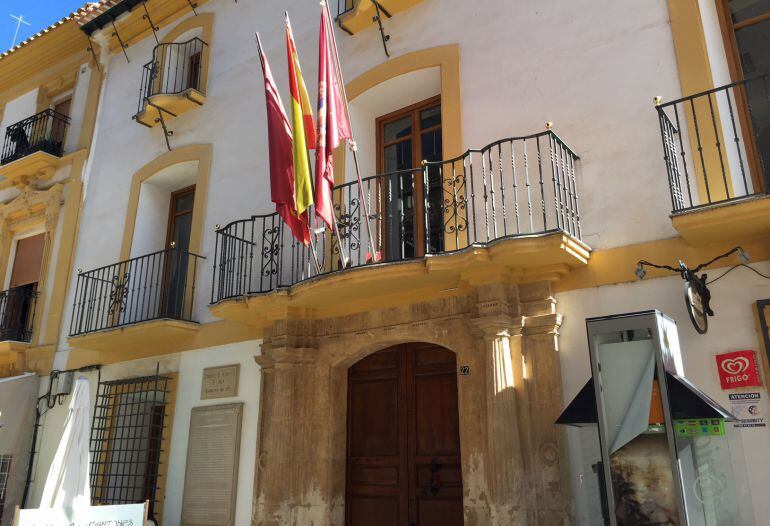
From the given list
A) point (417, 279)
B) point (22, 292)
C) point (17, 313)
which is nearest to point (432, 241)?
point (417, 279)

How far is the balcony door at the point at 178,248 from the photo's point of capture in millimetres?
9391

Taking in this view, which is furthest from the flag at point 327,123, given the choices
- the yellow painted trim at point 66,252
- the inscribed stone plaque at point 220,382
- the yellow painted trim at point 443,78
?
the yellow painted trim at point 66,252

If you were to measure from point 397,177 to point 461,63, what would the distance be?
1.46 meters

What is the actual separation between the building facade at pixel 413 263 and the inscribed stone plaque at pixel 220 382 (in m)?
0.03

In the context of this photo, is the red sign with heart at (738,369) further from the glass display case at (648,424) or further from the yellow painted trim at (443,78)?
the yellow painted trim at (443,78)

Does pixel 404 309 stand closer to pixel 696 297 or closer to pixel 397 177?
pixel 397 177

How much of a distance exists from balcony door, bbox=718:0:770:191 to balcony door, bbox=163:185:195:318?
655 cm

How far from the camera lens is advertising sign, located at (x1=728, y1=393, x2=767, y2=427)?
491 centimetres

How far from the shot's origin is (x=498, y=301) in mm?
6016

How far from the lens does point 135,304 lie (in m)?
9.64

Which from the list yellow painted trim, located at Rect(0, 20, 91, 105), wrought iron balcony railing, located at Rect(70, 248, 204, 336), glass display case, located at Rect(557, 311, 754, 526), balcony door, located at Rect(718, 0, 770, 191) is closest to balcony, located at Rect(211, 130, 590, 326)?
wrought iron balcony railing, located at Rect(70, 248, 204, 336)

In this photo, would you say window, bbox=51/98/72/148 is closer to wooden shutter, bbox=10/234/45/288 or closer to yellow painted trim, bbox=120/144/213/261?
wooden shutter, bbox=10/234/45/288

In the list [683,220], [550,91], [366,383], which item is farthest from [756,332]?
[366,383]

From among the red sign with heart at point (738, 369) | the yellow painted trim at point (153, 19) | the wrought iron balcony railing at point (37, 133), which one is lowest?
the red sign with heart at point (738, 369)
